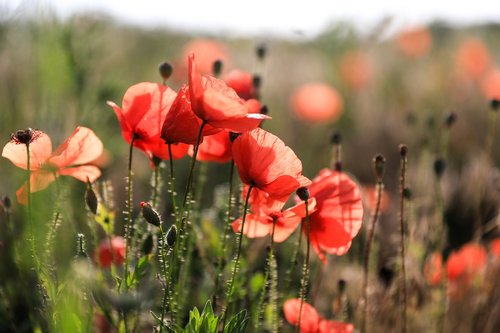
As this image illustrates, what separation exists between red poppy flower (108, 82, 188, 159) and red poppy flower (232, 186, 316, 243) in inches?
8.3

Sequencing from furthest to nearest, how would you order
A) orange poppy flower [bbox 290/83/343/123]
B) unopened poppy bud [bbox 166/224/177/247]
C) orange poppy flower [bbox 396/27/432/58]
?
orange poppy flower [bbox 396/27/432/58] → orange poppy flower [bbox 290/83/343/123] → unopened poppy bud [bbox 166/224/177/247]

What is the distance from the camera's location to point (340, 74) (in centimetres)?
671

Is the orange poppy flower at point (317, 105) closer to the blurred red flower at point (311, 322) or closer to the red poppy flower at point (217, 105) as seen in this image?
the blurred red flower at point (311, 322)

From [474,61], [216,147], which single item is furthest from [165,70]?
[474,61]

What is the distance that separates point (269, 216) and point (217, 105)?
0.98 ft

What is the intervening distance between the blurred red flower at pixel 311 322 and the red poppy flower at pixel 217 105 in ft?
1.48

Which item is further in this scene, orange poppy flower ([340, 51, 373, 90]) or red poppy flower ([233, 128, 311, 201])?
orange poppy flower ([340, 51, 373, 90])

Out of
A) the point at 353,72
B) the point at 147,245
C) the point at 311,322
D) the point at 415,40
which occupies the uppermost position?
the point at 415,40

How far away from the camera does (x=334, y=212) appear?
132 cm

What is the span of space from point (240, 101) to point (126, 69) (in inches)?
286

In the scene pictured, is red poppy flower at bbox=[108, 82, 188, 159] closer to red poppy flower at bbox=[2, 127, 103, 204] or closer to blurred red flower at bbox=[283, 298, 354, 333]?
red poppy flower at bbox=[2, 127, 103, 204]

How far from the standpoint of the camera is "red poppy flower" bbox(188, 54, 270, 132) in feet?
3.46

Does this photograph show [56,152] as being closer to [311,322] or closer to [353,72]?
[311,322]

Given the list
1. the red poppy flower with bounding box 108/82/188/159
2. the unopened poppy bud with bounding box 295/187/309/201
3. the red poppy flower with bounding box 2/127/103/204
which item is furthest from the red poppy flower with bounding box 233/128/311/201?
the red poppy flower with bounding box 2/127/103/204
